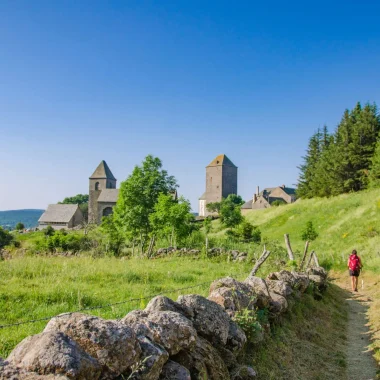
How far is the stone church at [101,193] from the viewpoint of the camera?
9650 cm

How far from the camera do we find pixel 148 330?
3934 millimetres

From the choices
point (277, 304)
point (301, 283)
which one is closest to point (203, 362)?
point (277, 304)

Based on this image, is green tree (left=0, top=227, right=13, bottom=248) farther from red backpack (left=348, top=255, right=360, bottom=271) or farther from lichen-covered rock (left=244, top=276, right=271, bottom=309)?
lichen-covered rock (left=244, top=276, right=271, bottom=309)

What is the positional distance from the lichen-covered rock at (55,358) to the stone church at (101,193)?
93408mm

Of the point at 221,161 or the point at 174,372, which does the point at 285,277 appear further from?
the point at 221,161

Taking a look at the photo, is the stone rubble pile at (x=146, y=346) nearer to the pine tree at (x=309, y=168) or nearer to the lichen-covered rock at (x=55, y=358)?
the lichen-covered rock at (x=55, y=358)

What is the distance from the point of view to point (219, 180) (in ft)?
355

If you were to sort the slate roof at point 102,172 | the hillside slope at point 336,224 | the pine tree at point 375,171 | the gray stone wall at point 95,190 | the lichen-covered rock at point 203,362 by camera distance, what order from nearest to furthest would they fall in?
1. the lichen-covered rock at point 203,362
2. the hillside slope at point 336,224
3. the pine tree at point 375,171
4. the gray stone wall at point 95,190
5. the slate roof at point 102,172

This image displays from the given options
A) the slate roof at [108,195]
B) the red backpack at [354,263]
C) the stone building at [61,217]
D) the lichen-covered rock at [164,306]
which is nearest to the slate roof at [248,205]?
the slate roof at [108,195]

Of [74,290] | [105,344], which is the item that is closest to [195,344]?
[105,344]

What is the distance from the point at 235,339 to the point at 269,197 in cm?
9250

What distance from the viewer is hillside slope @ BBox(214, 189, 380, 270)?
24.2 m

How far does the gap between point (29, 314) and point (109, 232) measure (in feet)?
94.2

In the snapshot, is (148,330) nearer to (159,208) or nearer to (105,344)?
(105,344)
